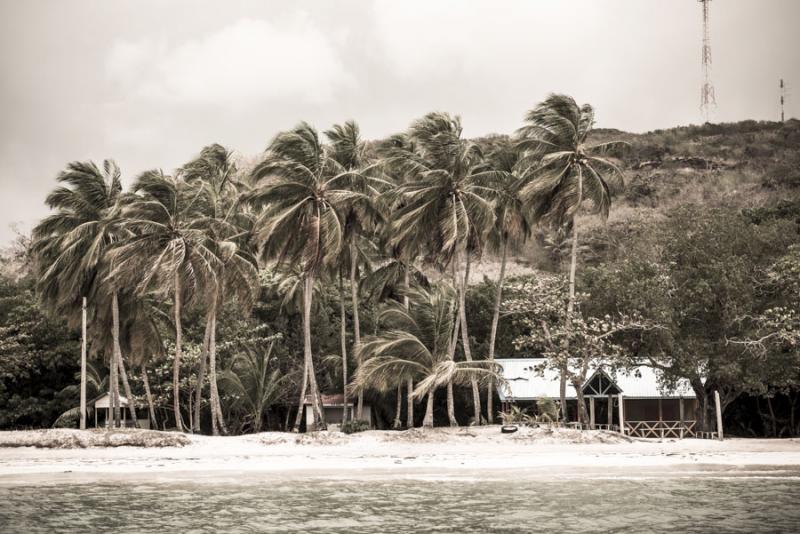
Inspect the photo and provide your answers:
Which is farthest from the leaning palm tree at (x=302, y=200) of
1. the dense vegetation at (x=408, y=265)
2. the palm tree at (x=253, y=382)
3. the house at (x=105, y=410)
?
the house at (x=105, y=410)

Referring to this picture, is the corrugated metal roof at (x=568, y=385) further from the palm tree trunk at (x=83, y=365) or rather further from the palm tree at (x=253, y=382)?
the palm tree trunk at (x=83, y=365)

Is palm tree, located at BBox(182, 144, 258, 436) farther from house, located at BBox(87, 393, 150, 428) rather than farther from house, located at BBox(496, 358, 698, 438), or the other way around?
house, located at BBox(496, 358, 698, 438)

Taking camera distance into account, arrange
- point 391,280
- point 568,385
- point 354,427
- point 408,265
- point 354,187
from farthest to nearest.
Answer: point 391,280, point 568,385, point 408,265, point 354,187, point 354,427

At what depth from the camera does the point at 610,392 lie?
3600 centimetres

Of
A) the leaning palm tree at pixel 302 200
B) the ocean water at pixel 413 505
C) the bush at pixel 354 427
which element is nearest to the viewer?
the ocean water at pixel 413 505

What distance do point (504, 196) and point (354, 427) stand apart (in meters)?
12.4

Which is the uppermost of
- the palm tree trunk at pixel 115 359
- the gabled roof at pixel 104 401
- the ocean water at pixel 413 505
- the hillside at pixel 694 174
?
the hillside at pixel 694 174

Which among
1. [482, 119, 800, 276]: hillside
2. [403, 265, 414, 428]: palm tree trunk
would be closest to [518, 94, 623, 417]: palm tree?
[403, 265, 414, 428]: palm tree trunk

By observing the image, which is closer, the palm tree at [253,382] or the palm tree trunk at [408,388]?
the palm tree trunk at [408,388]

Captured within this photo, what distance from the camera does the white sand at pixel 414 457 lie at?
23047 mm

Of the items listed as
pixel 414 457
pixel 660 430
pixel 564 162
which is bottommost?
pixel 414 457

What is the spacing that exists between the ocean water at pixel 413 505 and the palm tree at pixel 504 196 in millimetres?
15212

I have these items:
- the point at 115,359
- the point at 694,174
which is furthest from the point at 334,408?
the point at 694,174

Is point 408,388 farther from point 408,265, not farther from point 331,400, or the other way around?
point 331,400
